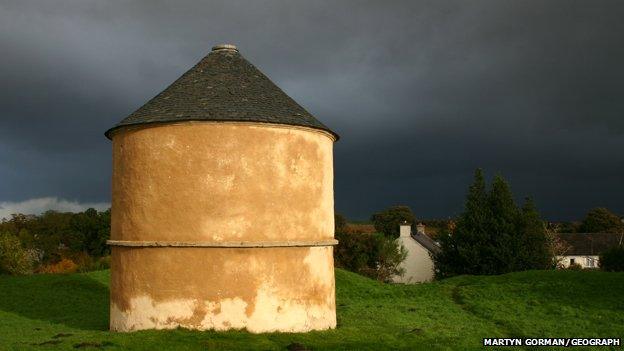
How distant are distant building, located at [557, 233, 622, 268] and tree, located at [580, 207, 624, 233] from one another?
13.7m

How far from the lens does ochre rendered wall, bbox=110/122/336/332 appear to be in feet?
44.5

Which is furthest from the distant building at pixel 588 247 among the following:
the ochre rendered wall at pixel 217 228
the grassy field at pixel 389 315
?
the ochre rendered wall at pixel 217 228

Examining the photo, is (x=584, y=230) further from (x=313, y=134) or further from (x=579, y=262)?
(x=313, y=134)

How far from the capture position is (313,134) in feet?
49.2

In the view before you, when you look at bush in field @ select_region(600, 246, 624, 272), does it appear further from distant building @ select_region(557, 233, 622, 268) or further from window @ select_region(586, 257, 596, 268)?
window @ select_region(586, 257, 596, 268)

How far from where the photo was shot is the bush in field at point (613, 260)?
112 feet

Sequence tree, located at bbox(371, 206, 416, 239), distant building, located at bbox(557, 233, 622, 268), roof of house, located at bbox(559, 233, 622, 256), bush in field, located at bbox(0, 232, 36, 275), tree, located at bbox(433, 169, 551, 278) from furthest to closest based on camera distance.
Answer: tree, located at bbox(371, 206, 416, 239)
roof of house, located at bbox(559, 233, 622, 256)
distant building, located at bbox(557, 233, 622, 268)
bush in field, located at bbox(0, 232, 36, 275)
tree, located at bbox(433, 169, 551, 278)

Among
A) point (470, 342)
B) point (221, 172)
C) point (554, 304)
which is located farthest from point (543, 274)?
point (221, 172)

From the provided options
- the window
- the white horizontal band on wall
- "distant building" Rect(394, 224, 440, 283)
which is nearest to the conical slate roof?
the white horizontal band on wall

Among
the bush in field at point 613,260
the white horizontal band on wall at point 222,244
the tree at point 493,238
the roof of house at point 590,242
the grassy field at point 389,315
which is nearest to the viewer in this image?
the grassy field at point 389,315

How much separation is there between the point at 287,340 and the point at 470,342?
14.6 feet

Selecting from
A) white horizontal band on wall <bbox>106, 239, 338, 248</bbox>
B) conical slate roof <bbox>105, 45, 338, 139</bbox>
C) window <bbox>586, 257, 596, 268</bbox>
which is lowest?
window <bbox>586, 257, 596, 268</bbox>

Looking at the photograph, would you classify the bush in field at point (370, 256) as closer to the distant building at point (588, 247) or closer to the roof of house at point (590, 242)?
the distant building at point (588, 247)

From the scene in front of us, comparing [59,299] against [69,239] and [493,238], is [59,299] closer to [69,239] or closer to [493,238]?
[493,238]
